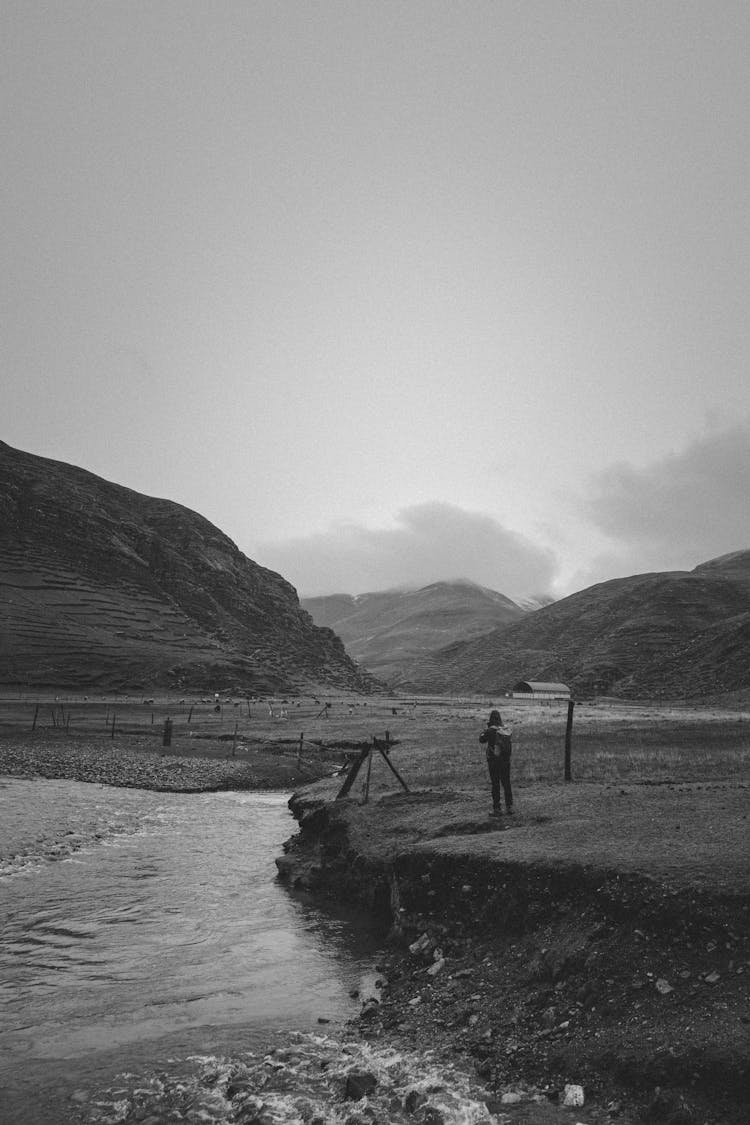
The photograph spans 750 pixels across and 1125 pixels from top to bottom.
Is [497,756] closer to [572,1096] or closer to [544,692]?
[572,1096]

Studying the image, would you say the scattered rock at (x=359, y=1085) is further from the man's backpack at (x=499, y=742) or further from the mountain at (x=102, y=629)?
the mountain at (x=102, y=629)

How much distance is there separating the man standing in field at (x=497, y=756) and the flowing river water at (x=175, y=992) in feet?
16.7

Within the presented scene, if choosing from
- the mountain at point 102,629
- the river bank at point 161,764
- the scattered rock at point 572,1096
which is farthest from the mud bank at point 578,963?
the mountain at point 102,629

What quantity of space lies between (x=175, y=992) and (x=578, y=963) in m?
7.16

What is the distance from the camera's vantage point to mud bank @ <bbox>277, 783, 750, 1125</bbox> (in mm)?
8070

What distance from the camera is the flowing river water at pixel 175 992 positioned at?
349 inches

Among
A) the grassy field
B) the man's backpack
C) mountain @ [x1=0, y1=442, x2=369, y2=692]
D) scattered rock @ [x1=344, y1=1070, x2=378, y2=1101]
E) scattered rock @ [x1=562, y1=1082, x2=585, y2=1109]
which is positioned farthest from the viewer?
mountain @ [x1=0, y1=442, x2=369, y2=692]

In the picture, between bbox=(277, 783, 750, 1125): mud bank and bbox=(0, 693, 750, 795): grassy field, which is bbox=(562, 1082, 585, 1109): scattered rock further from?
bbox=(0, 693, 750, 795): grassy field

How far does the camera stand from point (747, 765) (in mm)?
29031

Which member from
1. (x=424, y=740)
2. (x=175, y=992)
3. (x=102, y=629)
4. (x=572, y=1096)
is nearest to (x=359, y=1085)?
(x=572, y=1096)

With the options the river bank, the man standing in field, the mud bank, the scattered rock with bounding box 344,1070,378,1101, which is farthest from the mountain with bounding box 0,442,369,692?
the scattered rock with bounding box 344,1070,378,1101

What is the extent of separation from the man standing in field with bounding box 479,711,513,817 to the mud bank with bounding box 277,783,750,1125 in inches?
42.4

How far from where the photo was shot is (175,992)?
1245cm

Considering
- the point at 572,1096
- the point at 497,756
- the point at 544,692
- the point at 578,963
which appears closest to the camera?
the point at 572,1096
